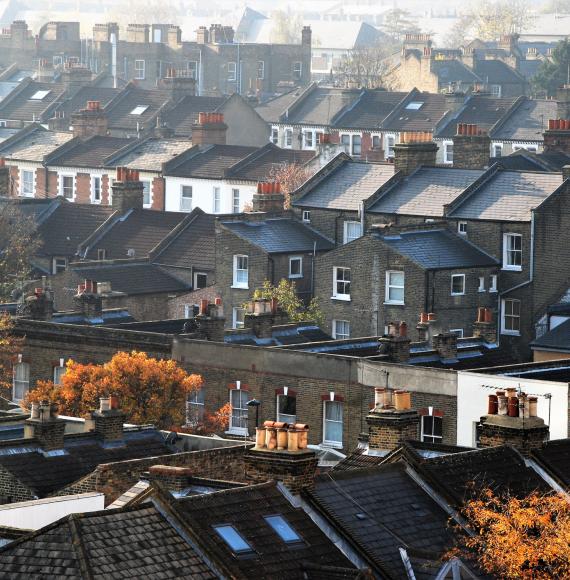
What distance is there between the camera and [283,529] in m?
36.8

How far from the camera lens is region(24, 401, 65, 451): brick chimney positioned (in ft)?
166

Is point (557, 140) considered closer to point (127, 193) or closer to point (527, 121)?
point (127, 193)

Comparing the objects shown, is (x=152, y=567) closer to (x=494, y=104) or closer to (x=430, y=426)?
(x=430, y=426)

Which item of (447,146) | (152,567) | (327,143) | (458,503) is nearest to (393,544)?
(458,503)

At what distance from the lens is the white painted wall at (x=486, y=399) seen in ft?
Result: 203

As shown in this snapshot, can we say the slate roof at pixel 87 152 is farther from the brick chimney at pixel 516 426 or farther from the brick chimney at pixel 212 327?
the brick chimney at pixel 516 426

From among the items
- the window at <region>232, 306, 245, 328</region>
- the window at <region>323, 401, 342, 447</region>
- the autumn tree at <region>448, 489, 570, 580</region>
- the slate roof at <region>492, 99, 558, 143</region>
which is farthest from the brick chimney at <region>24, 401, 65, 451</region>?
the slate roof at <region>492, 99, 558, 143</region>

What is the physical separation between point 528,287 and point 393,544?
164ft

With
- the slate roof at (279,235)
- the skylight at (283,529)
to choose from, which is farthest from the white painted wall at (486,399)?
the slate roof at (279,235)

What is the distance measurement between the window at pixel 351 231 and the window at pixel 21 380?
21.4m

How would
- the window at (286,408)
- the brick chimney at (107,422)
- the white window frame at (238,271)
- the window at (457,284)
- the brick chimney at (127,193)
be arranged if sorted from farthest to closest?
the brick chimney at (127,193) < the white window frame at (238,271) < the window at (457,284) < the window at (286,408) < the brick chimney at (107,422)

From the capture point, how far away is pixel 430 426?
64750 millimetres

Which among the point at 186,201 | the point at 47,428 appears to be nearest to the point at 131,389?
the point at 47,428

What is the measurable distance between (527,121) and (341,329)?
64.0 m
